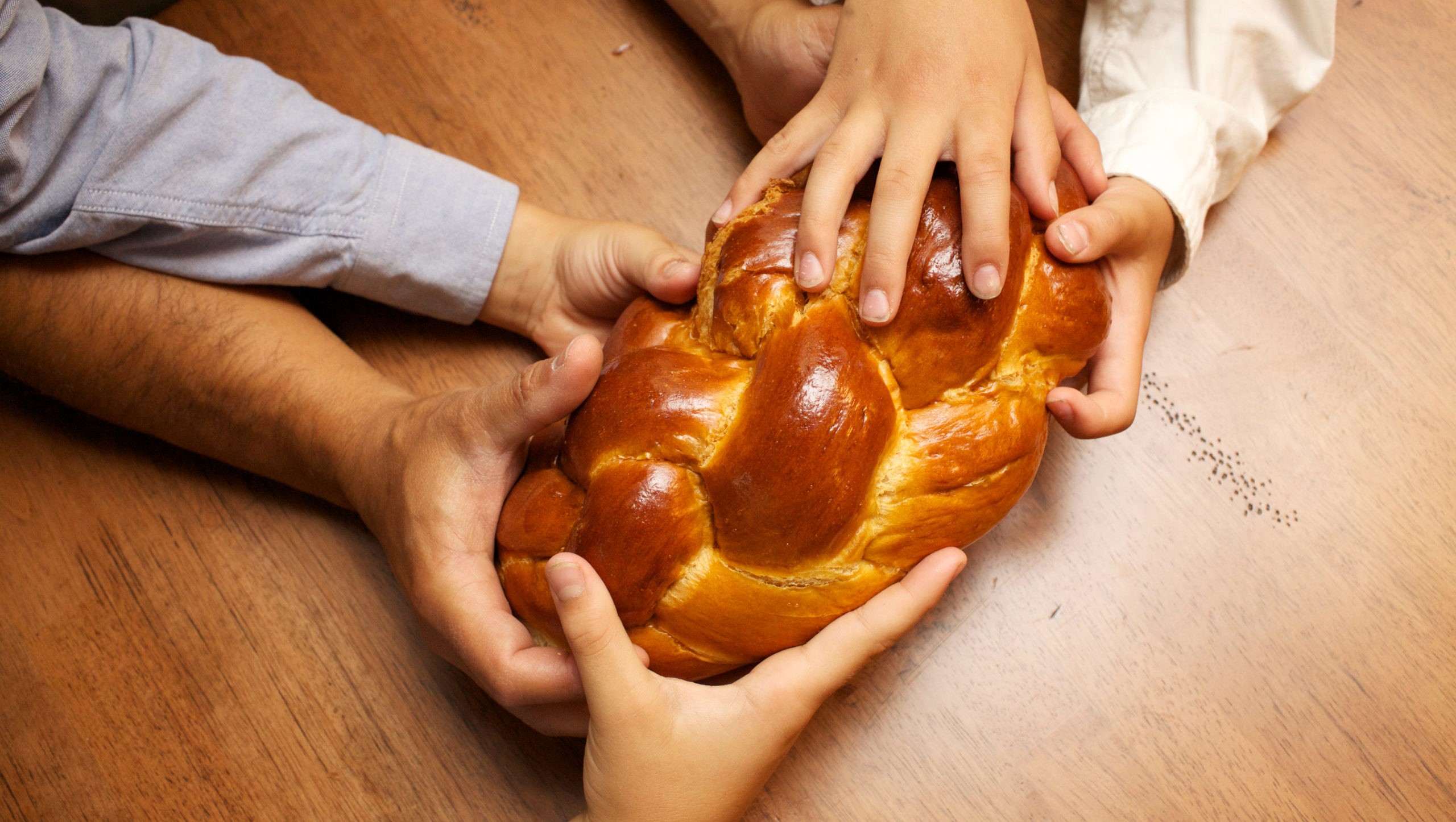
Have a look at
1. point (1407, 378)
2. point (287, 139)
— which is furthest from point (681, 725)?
point (1407, 378)

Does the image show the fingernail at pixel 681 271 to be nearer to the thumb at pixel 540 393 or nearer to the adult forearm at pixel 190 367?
the thumb at pixel 540 393

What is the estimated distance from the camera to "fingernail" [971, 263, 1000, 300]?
2.44 feet

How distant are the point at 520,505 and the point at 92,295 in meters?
0.68

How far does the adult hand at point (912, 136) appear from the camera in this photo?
30.0 inches

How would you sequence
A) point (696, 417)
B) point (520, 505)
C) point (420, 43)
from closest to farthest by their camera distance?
point (696, 417) → point (520, 505) → point (420, 43)

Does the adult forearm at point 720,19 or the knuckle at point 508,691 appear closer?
the knuckle at point 508,691

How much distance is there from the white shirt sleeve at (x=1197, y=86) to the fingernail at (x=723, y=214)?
0.50 metres

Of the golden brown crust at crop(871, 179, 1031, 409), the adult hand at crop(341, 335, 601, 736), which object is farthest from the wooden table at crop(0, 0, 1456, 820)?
the golden brown crust at crop(871, 179, 1031, 409)

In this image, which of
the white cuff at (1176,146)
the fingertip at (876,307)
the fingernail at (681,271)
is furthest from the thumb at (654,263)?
the white cuff at (1176,146)

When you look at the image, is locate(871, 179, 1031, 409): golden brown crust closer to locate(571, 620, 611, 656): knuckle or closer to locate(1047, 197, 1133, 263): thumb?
locate(1047, 197, 1133, 263): thumb

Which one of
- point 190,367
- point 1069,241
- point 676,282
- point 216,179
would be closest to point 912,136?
point 1069,241

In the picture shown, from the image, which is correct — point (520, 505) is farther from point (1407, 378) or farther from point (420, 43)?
point (1407, 378)

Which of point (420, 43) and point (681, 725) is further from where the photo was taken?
point (420, 43)

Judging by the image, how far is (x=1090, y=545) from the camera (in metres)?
1.07
